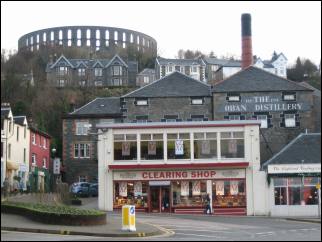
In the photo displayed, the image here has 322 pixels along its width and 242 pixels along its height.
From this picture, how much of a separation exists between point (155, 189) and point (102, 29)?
104 meters

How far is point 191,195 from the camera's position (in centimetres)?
4669

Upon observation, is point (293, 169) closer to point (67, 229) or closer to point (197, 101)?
point (197, 101)

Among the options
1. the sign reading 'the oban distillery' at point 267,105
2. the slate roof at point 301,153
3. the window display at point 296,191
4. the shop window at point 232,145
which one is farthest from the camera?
the sign reading 'the oban distillery' at point 267,105

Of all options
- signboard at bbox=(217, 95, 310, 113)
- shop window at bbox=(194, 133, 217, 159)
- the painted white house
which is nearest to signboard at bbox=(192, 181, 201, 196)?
shop window at bbox=(194, 133, 217, 159)

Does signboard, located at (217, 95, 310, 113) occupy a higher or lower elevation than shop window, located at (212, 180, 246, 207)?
higher

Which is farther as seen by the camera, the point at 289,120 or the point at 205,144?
the point at 289,120

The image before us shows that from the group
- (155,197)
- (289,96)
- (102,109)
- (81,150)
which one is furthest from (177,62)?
(155,197)

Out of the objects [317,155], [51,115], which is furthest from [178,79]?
[51,115]

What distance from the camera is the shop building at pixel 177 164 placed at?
46312 millimetres

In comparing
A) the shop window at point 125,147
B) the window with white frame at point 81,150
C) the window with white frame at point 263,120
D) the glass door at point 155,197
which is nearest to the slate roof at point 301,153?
the glass door at point 155,197

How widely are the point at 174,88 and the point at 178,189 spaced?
1588 cm

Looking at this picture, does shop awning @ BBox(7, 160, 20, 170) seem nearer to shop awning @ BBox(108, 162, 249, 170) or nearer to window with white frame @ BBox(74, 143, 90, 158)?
shop awning @ BBox(108, 162, 249, 170)

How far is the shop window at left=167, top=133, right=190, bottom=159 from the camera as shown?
46.7 meters

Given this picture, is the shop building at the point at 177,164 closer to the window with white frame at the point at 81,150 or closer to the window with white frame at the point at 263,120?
the window with white frame at the point at 263,120
